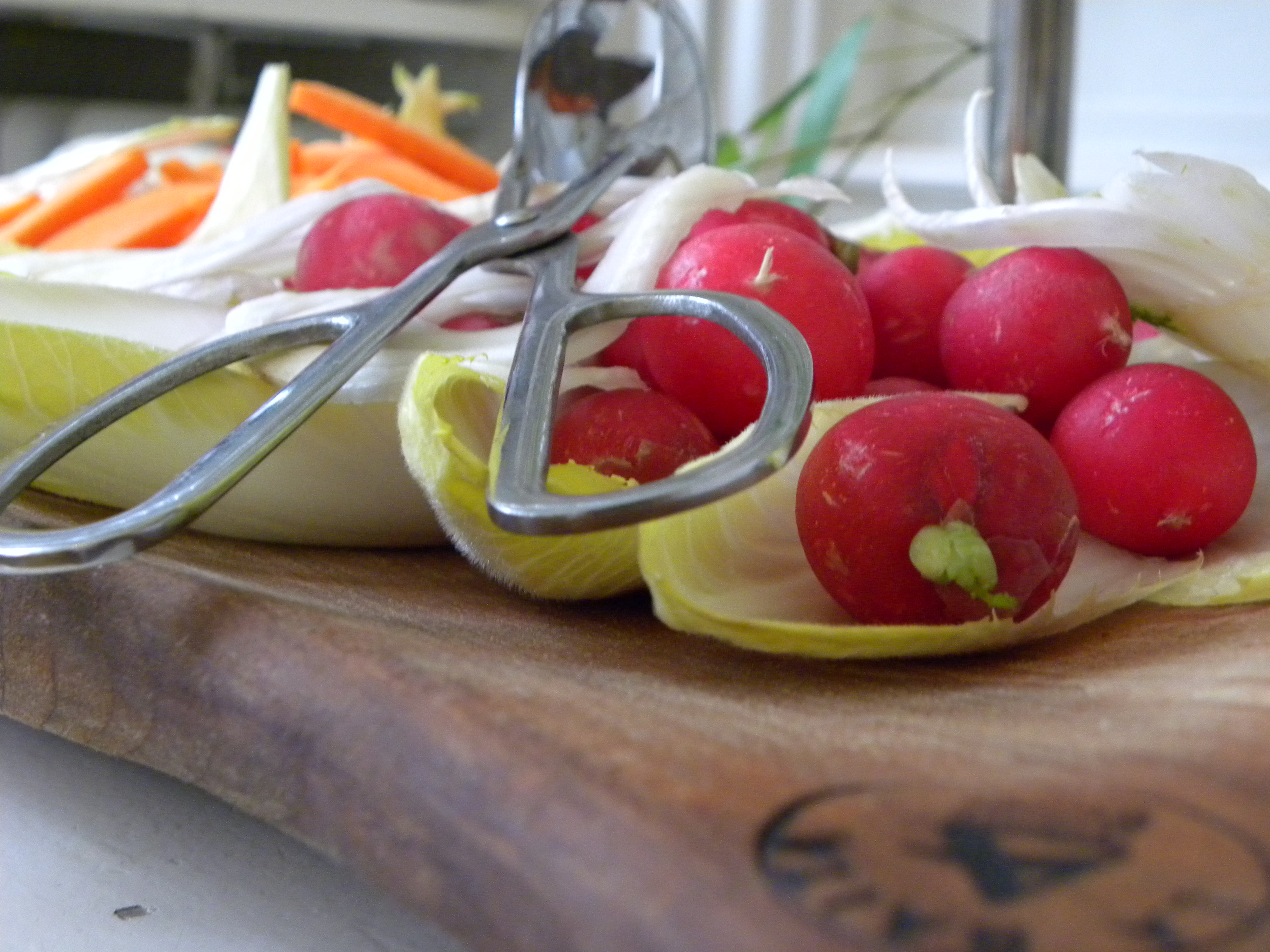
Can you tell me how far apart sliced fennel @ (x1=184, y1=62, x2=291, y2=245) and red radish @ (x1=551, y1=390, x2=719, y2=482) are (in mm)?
261

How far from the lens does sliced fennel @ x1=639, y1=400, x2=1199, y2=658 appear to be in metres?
0.29

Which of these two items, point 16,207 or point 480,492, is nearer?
point 480,492

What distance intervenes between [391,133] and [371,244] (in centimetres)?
40

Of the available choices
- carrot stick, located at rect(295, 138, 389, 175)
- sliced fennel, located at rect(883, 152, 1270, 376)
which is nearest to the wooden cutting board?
sliced fennel, located at rect(883, 152, 1270, 376)

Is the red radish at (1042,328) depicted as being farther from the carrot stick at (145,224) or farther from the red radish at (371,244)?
the carrot stick at (145,224)

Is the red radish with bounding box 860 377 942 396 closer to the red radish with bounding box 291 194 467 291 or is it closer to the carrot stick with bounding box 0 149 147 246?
the red radish with bounding box 291 194 467 291

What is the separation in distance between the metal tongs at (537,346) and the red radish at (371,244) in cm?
3

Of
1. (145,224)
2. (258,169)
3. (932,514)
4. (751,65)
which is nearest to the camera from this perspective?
(932,514)

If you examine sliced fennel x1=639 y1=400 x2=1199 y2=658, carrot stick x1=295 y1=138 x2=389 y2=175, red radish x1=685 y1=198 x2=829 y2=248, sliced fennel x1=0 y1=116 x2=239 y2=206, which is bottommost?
sliced fennel x1=639 y1=400 x2=1199 y2=658

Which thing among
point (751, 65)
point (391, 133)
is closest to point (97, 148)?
point (391, 133)

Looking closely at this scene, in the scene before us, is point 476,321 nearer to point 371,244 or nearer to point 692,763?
point 371,244

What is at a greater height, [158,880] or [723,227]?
[723,227]

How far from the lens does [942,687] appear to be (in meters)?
0.28

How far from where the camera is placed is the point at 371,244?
43 centimetres
